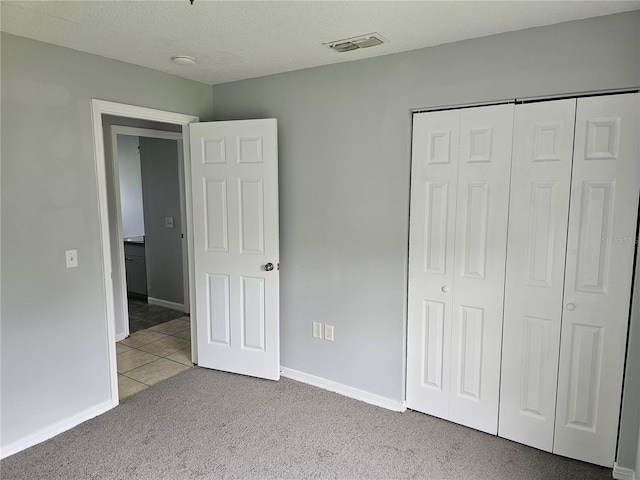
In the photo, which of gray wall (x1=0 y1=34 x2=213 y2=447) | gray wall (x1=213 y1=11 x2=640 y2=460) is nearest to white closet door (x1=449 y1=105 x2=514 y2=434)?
gray wall (x1=213 y1=11 x2=640 y2=460)

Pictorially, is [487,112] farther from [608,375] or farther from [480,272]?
[608,375]

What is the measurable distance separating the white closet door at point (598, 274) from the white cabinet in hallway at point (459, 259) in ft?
1.15

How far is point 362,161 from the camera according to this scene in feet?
9.40

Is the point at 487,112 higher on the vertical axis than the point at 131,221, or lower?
higher

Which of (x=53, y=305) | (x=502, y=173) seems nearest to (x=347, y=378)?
(x=502, y=173)

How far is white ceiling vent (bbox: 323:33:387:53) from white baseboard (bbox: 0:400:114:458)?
9.17 ft

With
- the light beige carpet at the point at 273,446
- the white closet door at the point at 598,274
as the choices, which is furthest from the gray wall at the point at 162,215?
the white closet door at the point at 598,274

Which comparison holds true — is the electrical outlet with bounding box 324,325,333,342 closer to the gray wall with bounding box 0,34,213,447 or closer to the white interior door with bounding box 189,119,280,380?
the white interior door with bounding box 189,119,280,380

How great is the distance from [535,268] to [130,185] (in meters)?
5.51

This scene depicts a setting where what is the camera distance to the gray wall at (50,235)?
2.35 meters

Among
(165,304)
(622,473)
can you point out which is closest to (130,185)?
(165,304)

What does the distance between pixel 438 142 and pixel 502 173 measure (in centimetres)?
43

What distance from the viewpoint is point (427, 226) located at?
8.77 ft

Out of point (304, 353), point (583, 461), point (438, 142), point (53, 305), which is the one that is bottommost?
point (583, 461)
